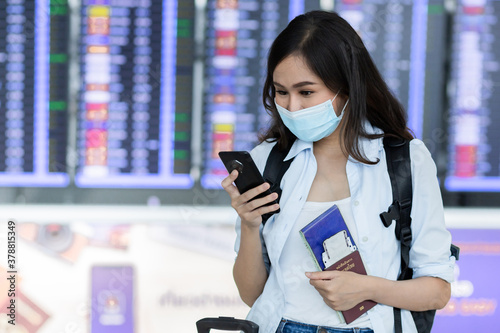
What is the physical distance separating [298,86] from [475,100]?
2052 mm

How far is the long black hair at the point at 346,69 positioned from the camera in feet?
4.58

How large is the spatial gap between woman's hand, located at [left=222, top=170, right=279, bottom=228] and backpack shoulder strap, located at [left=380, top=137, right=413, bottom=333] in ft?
0.88

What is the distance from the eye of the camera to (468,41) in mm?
3121

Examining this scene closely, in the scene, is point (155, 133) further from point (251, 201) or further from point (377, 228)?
point (377, 228)

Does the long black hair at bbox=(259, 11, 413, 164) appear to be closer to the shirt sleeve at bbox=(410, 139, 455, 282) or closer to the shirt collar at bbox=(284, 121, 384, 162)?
the shirt collar at bbox=(284, 121, 384, 162)

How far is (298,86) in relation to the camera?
141cm

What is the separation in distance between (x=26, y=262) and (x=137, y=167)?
718mm

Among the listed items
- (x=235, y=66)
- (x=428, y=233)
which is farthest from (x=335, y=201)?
(x=235, y=66)

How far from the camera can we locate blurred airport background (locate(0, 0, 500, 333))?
2945 millimetres

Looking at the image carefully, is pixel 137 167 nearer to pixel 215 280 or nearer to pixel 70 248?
pixel 70 248

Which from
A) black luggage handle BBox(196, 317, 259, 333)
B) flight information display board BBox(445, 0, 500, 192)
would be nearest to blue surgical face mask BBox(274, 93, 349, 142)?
black luggage handle BBox(196, 317, 259, 333)

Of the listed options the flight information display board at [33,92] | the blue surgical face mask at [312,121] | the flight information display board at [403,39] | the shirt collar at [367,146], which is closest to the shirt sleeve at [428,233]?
the shirt collar at [367,146]

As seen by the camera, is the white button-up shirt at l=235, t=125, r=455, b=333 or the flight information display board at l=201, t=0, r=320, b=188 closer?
the white button-up shirt at l=235, t=125, r=455, b=333

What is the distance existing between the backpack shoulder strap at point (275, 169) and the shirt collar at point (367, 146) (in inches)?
0.8
